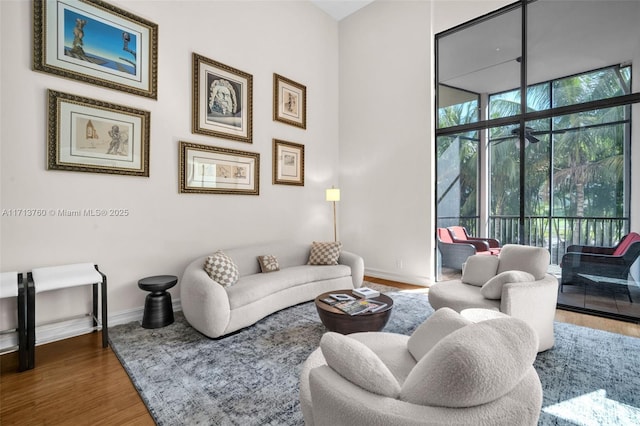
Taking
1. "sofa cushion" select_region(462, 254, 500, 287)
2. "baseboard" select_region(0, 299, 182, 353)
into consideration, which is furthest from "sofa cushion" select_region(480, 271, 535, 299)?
"baseboard" select_region(0, 299, 182, 353)

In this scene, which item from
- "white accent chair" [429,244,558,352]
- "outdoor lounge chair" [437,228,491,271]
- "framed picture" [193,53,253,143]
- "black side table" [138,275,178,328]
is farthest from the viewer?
"outdoor lounge chair" [437,228,491,271]

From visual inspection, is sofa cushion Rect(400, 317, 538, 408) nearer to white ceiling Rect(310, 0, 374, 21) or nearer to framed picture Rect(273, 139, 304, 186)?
framed picture Rect(273, 139, 304, 186)

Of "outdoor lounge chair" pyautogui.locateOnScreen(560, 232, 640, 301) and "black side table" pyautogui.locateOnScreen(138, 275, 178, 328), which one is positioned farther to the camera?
"outdoor lounge chair" pyautogui.locateOnScreen(560, 232, 640, 301)

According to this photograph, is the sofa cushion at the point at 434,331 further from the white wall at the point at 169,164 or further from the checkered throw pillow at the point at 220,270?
the white wall at the point at 169,164

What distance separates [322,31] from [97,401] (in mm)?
5885

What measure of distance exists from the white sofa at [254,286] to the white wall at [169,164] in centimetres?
51

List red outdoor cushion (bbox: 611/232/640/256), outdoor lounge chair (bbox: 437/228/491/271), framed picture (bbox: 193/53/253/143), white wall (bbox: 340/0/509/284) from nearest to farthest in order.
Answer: red outdoor cushion (bbox: 611/232/640/256) < framed picture (bbox: 193/53/253/143) < outdoor lounge chair (bbox: 437/228/491/271) < white wall (bbox: 340/0/509/284)

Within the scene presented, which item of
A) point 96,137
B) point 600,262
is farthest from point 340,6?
point 600,262

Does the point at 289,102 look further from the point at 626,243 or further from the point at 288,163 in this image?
the point at 626,243

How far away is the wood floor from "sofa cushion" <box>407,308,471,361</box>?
1.57 metres

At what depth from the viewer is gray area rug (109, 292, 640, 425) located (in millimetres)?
1795

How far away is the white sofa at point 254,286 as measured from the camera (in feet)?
9.07

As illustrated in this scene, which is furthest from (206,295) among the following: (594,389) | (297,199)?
(594,389)

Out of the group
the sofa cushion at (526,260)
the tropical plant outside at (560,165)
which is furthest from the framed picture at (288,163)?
the sofa cushion at (526,260)
